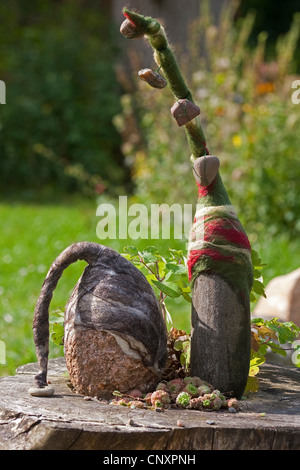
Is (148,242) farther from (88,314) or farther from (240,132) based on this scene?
(88,314)

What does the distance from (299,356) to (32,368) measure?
1.07 m

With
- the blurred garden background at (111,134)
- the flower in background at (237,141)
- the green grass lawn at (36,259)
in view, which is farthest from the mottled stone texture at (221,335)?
the flower in background at (237,141)

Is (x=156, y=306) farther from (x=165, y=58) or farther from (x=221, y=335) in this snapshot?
(x=165, y=58)

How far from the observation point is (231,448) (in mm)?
1580

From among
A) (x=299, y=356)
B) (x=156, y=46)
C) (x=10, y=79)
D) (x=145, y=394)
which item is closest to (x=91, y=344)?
(x=145, y=394)

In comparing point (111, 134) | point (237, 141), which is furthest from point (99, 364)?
point (111, 134)

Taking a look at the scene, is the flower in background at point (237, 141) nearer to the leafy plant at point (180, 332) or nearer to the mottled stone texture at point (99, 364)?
the leafy plant at point (180, 332)

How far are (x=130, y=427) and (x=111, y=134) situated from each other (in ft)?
30.7

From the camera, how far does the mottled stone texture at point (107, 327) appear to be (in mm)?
1774

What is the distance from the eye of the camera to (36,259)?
18.6ft

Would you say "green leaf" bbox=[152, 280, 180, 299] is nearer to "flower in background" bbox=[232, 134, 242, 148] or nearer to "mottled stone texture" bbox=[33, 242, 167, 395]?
"mottled stone texture" bbox=[33, 242, 167, 395]

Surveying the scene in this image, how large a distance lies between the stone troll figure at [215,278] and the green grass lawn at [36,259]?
1.90 metres

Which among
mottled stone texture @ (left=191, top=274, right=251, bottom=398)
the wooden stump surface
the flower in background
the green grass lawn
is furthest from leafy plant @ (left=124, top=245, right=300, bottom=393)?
the flower in background

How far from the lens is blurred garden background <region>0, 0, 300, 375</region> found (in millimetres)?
5645
